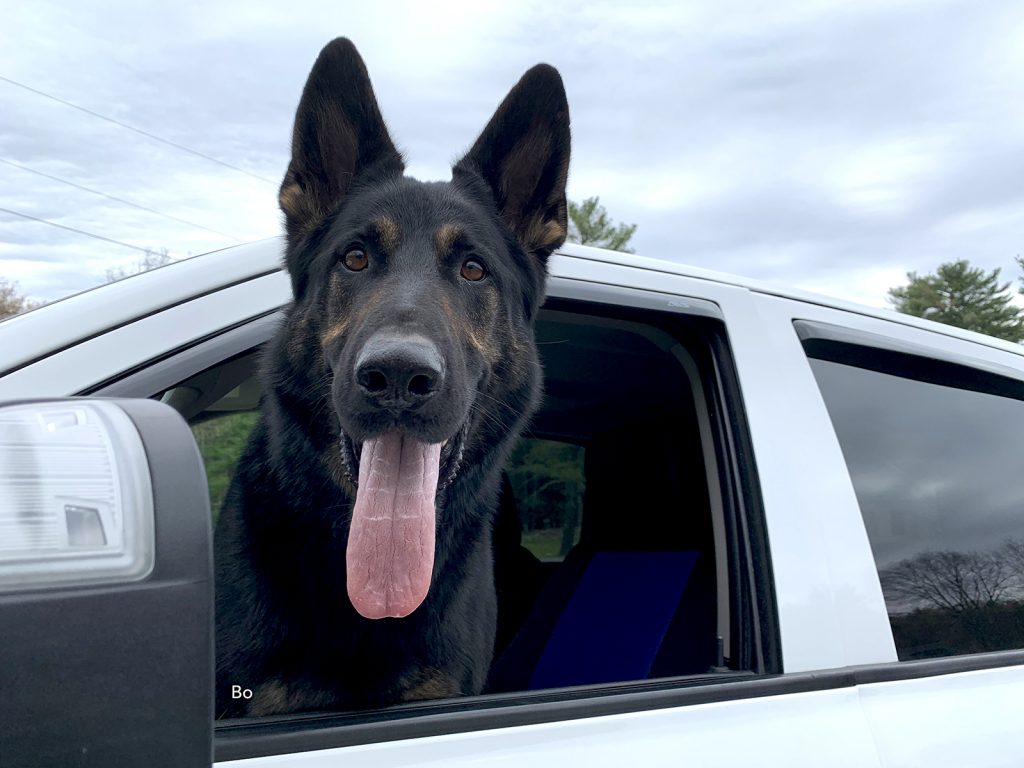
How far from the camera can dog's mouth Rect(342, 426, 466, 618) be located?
169 centimetres

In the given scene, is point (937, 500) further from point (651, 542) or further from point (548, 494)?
point (548, 494)

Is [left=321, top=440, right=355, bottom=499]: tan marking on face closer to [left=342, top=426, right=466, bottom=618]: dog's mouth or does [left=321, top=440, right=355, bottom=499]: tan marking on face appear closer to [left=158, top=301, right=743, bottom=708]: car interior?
[left=342, top=426, right=466, bottom=618]: dog's mouth

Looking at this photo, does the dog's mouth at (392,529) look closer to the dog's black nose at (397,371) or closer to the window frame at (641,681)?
the dog's black nose at (397,371)

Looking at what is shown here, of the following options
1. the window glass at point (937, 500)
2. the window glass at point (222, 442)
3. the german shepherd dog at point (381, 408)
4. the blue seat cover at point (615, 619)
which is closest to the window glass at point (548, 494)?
the blue seat cover at point (615, 619)

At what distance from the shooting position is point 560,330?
2.88 metres

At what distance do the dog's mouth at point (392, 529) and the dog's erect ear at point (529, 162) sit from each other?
0.84 metres

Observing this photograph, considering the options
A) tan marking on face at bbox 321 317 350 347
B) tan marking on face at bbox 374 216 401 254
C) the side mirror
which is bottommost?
the side mirror

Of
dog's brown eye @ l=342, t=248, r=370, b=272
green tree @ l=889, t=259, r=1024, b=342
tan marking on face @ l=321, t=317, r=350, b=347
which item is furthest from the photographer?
green tree @ l=889, t=259, r=1024, b=342

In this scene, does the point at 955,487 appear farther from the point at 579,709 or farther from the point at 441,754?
the point at 441,754

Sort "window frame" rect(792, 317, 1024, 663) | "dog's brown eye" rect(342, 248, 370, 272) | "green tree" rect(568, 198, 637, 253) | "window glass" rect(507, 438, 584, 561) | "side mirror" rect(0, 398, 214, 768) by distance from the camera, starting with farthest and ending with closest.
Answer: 1. "green tree" rect(568, 198, 637, 253)
2. "window glass" rect(507, 438, 584, 561)
3. "dog's brown eye" rect(342, 248, 370, 272)
4. "window frame" rect(792, 317, 1024, 663)
5. "side mirror" rect(0, 398, 214, 768)

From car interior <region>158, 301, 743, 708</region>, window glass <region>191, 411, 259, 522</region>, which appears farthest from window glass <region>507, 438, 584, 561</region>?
window glass <region>191, 411, 259, 522</region>

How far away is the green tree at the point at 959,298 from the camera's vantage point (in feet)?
190

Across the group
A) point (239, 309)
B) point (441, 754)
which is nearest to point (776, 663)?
point (441, 754)

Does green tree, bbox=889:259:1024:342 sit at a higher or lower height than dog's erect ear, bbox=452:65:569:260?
higher
